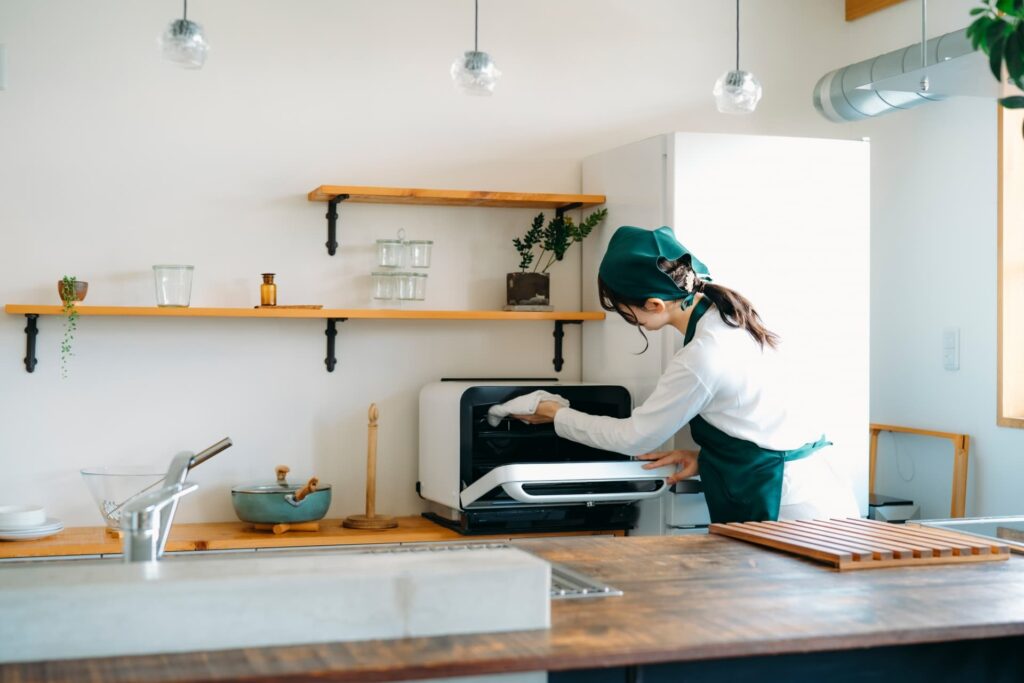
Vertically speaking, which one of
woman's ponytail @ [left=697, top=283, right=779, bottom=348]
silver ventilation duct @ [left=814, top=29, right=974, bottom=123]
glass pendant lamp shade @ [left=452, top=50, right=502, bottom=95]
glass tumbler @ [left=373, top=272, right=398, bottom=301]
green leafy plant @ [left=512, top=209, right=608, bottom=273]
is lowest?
woman's ponytail @ [left=697, top=283, right=779, bottom=348]

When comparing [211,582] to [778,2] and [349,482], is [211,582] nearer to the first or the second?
[349,482]

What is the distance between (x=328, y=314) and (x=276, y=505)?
587mm

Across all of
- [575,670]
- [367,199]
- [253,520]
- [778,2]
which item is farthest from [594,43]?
[575,670]

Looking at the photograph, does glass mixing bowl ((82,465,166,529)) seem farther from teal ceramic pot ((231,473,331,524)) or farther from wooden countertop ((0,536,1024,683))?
wooden countertop ((0,536,1024,683))

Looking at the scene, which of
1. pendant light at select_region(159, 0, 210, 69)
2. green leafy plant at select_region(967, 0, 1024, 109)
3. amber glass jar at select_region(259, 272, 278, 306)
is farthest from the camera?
amber glass jar at select_region(259, 272, 278, 306)

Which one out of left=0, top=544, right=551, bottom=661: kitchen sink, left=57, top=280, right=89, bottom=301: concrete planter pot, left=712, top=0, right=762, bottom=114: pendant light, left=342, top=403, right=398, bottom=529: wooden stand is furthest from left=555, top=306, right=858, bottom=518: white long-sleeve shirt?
left=57, top=280, right=89, bottom=301: concrete planter pot

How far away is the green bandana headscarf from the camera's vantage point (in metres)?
2.92

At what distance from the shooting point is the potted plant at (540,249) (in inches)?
145

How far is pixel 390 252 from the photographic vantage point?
11.7 feet

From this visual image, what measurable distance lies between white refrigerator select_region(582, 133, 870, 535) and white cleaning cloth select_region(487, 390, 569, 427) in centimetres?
35

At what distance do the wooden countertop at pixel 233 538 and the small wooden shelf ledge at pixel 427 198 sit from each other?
90 centimetres

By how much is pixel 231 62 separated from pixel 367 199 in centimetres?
59

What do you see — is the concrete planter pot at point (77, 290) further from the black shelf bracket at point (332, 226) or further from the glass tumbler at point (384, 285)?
the glass tumbler at point (384, 285)

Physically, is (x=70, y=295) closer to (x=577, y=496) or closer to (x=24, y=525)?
(x=24, y=525)
